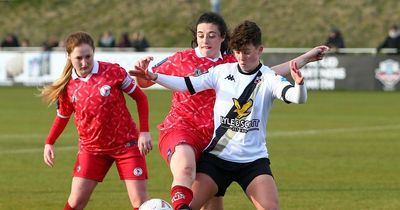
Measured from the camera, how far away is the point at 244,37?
8875 millimetres

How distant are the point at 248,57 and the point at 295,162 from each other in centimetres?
811

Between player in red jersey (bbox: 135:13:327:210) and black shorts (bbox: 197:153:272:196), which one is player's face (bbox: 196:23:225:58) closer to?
player in red jersey (bbox: 135:13:327:210)

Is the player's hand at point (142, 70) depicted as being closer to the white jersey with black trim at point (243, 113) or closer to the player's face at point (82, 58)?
the white jersey with black trim at point (243, 113)

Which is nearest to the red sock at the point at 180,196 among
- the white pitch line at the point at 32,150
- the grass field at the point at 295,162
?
the grass field at the point at 295,162

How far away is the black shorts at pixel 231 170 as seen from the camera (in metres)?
9.05

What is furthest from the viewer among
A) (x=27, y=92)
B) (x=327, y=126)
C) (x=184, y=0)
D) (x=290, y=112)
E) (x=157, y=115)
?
(x=184, y=0)

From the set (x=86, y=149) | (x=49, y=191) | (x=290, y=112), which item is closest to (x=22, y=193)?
(x=49, y=191)

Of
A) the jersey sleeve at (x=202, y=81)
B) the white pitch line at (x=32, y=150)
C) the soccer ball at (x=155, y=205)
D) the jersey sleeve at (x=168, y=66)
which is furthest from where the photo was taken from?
the white pitch line at (x=32, y=150)

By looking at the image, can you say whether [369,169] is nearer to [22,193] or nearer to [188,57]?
[22,193]

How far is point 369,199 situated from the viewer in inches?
513

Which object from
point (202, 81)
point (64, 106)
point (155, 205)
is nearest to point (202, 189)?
point (155, 205)

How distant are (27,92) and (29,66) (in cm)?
278

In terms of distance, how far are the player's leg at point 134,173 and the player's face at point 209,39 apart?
106cm

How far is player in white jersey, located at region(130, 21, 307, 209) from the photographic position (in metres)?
8.98
